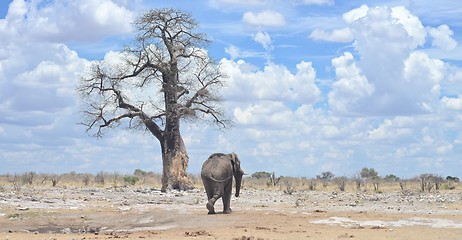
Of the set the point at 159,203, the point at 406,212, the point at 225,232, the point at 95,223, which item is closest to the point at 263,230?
the point at 225,232

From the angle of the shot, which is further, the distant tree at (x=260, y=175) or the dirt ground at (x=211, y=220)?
the distant tree at (x=260, y=175)

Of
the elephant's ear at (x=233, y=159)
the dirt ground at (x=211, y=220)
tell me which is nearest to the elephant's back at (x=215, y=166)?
the elephant's ear at (x=233, y=159)

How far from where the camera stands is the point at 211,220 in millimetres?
16172

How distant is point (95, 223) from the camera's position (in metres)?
17.6

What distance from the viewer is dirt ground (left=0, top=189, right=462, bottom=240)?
1408 cm

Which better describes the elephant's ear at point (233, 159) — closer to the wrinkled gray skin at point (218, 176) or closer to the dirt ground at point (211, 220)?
the wrinkled gray skin at point (218, 176)

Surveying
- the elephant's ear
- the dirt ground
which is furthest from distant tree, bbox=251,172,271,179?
the elephant's ear

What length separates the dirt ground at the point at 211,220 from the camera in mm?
14078

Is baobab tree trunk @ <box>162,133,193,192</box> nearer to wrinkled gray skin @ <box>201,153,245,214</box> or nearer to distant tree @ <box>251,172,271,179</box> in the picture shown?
wrinkled gray skin @ <box>201,153,245,214</box>

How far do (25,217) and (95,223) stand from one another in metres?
2.38

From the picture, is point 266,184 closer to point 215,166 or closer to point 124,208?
point 124,208

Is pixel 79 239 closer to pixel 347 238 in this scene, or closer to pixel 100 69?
pixel 347 238

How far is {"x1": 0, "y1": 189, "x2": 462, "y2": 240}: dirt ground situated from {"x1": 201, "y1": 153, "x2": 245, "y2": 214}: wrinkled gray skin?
0.72 meters

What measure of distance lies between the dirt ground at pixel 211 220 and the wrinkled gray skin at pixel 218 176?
2.36ft
